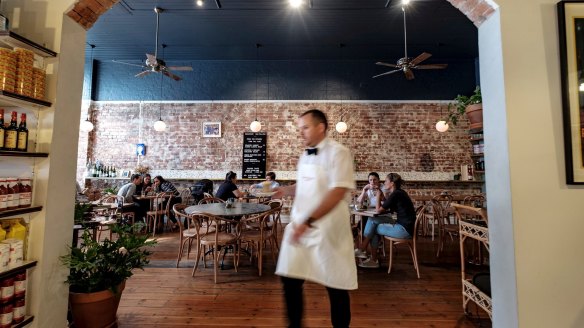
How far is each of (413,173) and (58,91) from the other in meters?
7.30

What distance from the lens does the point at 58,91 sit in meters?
1.98

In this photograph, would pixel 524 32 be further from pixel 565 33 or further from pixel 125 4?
pixel 125 4

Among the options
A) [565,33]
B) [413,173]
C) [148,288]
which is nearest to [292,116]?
[413,173]

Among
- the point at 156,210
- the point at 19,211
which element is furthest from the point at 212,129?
the point at 19,211

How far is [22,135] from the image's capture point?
71.7 inches

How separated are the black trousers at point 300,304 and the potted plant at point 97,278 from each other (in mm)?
1332

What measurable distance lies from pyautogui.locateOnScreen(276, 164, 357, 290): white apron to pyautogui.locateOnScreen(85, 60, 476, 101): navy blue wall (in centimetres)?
617

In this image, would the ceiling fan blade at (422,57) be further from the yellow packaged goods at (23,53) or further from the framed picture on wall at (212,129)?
the framed picture on wall at (212,129)

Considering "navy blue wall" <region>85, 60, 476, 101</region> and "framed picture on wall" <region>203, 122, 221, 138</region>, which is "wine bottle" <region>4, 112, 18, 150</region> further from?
"navy blue wall" <region>85, 60, 476, 101</region>

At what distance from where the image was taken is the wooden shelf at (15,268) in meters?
1.66

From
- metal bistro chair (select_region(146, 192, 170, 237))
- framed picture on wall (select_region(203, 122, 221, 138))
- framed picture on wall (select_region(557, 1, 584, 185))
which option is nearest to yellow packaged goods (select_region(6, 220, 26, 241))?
framed picture on wall (select_region(557, 1, 584, 185))

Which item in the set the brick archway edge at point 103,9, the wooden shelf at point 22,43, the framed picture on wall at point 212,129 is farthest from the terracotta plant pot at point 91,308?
the framed picture on wall at point 212,129

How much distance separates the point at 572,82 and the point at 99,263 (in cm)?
367

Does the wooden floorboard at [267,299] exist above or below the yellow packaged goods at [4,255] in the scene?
below
